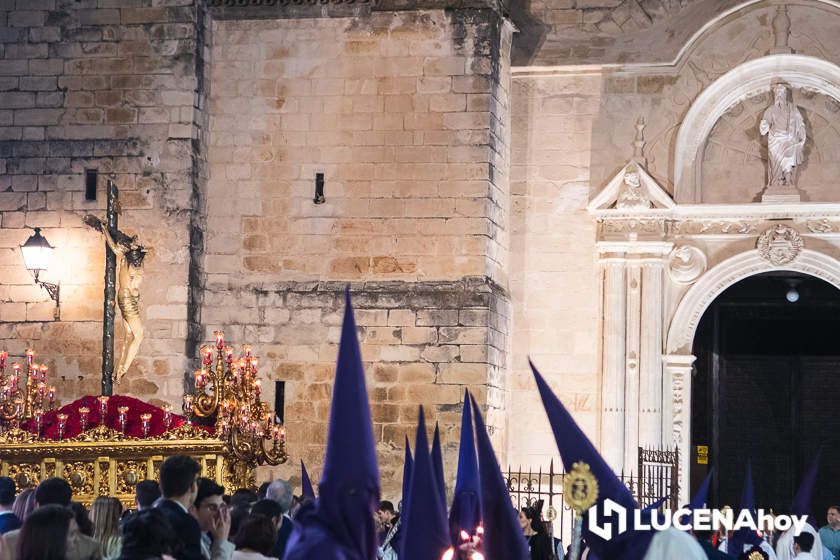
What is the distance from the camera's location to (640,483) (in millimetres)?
14977

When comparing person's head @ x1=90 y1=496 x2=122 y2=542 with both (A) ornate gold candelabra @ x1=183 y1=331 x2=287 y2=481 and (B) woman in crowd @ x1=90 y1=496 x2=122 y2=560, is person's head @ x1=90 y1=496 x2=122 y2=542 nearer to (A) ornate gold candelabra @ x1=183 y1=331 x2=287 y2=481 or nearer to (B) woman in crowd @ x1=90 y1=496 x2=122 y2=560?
(B) woman in crowd @ x1=90 y1=496 x2=122 y2=560

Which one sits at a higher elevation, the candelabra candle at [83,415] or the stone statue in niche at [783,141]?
the stone statue in niche at [783,141]

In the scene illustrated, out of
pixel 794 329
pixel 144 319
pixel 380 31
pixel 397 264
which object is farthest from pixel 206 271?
pixel 794 329

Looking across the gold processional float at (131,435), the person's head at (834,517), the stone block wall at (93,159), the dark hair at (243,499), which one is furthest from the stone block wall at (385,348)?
the dark hair at (243,499)

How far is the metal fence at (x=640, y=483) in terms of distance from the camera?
15.1 meters

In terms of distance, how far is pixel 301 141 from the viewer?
54.1ft

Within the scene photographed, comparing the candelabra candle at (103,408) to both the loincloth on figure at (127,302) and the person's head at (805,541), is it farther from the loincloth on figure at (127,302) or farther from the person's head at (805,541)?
the person's head at (805,541)

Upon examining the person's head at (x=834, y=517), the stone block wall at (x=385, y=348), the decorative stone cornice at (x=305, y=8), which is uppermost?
the decorative stone cornice at (x=305, y=8)

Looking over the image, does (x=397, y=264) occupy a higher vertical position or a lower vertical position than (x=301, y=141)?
lower

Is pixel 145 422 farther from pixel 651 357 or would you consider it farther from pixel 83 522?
pixel 651 357

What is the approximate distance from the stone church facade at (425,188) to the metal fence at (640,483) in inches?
13.3

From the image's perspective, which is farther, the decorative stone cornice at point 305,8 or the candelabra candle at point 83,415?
the decorative stone cornice at point 305,8

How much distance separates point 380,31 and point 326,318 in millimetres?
3187

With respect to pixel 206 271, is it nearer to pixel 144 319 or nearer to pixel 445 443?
pixel 144 319
